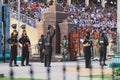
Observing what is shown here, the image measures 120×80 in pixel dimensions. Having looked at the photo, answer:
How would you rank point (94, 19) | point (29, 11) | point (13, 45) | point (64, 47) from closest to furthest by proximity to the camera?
point (13, 45), point (64, 47), point (29, 11), point (94, 19)

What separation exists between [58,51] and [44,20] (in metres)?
1.99

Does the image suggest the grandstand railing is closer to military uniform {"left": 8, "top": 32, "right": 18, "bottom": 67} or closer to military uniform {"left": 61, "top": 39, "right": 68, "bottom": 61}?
military uniform {"left": 61, "top": 39, "right": 68, "bottom": 61}

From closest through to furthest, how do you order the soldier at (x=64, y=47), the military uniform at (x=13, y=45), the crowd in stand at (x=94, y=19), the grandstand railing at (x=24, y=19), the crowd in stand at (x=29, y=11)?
the military uniform at (x=13, y=45)
the soldier at (x=64, y=47)
the grandstand railing at (x=24, y=19)
the crowd in stand at (x=29, y=11)
the crowd in stand at (x=94, y=19)

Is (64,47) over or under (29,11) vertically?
under

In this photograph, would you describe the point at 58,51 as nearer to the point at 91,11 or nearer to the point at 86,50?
the point at 86,50

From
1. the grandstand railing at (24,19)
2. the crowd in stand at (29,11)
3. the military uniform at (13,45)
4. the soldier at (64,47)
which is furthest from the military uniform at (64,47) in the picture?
the crowd in stand at (29,11)

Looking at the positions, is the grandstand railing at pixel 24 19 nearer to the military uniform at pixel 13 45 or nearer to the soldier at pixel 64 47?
the soldier at pixel 64 47

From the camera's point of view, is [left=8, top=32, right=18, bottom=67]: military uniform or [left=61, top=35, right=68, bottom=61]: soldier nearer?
[left=8, top=32, right=18, bottom=67]: military uniform

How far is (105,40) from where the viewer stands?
82.4 ft

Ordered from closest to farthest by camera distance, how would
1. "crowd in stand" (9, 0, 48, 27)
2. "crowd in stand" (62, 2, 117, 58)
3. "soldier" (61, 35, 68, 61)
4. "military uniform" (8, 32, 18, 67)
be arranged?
"military uniform" (8, 32, 18, 67), "soldier" (61, 35, 68, 61), "crowd in stand" (9, 0, 48, 27), "crowd in stand" (62, 2, 117, 58)

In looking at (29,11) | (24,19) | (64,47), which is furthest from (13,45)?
(29,11)

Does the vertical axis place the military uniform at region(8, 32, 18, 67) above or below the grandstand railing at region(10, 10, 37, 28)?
below

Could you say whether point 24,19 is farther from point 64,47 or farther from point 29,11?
point 64,47

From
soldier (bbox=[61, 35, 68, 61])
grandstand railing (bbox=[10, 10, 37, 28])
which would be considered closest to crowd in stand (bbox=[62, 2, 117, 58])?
grandstand railing (bbox=[10, 10, 37, 28])
